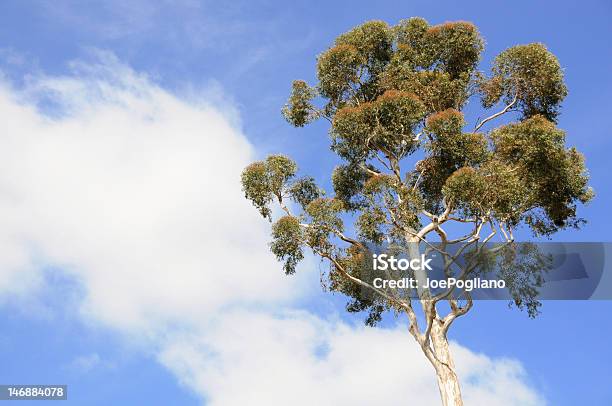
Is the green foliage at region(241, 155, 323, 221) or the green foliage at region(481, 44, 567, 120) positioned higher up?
the green foliage at region(481, 44, 567, 120)

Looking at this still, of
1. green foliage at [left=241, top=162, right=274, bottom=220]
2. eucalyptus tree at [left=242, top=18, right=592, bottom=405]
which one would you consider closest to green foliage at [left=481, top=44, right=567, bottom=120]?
eucalyptus tree at [left=242, top=18, right=592, bottom=405]

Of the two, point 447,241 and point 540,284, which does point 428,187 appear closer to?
point 447,241

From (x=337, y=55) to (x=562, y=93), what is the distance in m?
8.22

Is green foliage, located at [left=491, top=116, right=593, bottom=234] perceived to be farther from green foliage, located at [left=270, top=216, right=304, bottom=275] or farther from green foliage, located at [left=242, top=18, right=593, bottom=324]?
green foliage, located at [left=270, top=216, right=304, bottom=275]

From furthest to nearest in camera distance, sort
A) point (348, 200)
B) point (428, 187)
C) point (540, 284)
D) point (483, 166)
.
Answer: point (348, 200) → point (428, 187) → point (540, 284) → point (483, 166)

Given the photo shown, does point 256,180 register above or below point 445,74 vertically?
below

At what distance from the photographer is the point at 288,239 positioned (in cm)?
2183

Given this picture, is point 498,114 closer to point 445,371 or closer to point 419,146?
point 419,146

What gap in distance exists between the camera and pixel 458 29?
24.7 meters

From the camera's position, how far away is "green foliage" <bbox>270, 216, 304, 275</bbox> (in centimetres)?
2166

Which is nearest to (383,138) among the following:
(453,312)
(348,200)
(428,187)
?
(428,187)

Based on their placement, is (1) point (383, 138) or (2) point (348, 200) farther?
(2) point (348, 200)

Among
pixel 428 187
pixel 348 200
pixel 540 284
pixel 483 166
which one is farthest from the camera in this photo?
pixel 348 200

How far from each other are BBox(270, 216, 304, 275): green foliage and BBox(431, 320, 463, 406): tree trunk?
508cm
